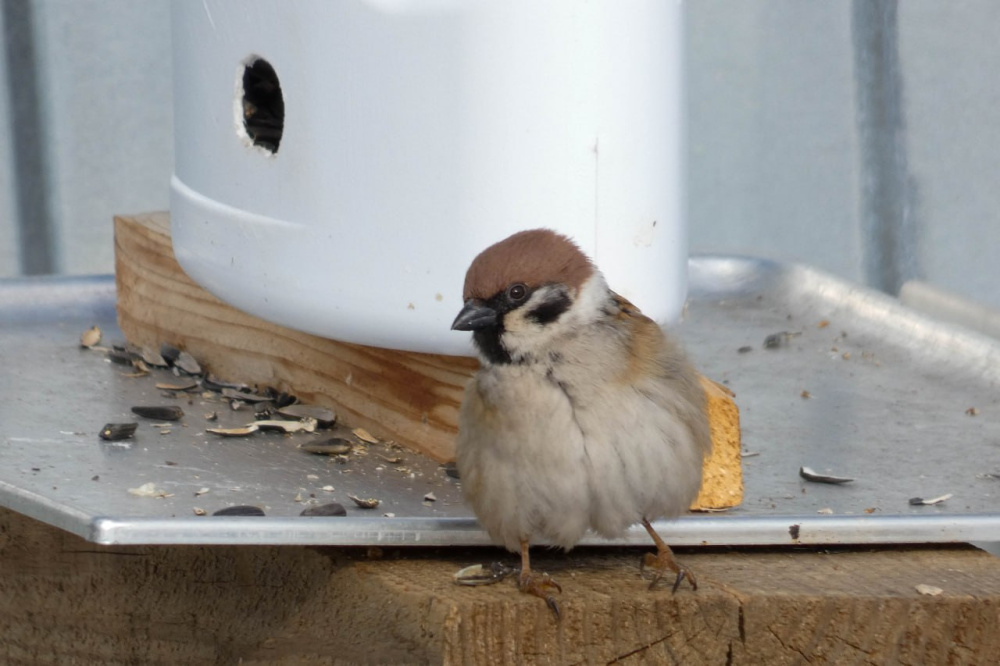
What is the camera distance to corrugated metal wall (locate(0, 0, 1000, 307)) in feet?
13.5

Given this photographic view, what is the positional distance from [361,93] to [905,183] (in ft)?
8.30

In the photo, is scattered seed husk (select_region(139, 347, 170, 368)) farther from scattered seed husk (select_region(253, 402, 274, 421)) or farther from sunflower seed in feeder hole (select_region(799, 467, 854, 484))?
sunflower seed in feeder hole (select_region(799, 467, 854, 484))

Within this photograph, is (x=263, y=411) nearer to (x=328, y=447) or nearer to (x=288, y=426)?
(x=288, y=426)

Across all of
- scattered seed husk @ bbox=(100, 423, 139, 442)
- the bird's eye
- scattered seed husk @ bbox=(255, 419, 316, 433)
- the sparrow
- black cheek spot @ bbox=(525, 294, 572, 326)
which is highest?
the bird's eye

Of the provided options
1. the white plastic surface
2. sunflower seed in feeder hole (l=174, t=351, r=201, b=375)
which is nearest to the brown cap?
Result: the white plastic surface

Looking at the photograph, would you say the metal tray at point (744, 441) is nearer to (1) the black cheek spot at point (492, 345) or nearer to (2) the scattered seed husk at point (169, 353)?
(2) the scattered seed husk at point (169, 353)

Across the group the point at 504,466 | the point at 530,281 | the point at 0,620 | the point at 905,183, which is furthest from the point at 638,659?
the point at 905,183

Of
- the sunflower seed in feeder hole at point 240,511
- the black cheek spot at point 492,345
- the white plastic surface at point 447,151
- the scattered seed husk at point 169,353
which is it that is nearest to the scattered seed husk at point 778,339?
the white plastic surface at point 447,151

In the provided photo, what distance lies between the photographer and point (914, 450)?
7.59 feet

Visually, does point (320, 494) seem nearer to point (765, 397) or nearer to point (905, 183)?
point (765, 397)

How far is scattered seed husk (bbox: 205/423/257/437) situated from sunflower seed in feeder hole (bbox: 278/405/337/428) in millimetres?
93

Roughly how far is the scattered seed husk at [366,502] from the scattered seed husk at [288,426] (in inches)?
15.1

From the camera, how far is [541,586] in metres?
1.75

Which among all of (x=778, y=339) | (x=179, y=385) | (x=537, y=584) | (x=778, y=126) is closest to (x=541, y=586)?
(x=537, y=584)
